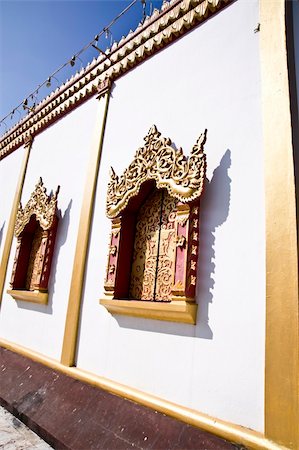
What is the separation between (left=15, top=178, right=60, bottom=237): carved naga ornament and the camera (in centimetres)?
469

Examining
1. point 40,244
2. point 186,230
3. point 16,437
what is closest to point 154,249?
point 186,230

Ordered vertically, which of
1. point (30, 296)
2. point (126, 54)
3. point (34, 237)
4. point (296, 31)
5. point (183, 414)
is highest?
point (126, 54)

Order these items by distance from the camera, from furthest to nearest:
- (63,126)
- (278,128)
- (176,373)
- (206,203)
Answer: (63,126) < (206,203) < (176,373) < (278,128)

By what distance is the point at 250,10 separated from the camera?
9.73ft

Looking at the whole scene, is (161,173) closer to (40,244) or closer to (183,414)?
(183,414)

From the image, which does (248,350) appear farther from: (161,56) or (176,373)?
(161,56)

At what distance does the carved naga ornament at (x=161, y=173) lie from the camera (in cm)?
279

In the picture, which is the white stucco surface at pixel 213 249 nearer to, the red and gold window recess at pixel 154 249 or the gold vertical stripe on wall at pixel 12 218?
the red and gold window recess at pixel 154 249

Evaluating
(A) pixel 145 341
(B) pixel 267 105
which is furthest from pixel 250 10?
(A) pixel 145 341

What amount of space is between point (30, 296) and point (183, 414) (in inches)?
121

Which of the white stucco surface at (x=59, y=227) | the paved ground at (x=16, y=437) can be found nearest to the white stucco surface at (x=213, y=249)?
the white stucco surface at (x=59, y=227)

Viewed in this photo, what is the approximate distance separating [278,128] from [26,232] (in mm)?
4442

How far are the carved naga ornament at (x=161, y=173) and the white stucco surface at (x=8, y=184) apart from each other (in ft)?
12.1

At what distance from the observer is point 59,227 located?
15.3ft
